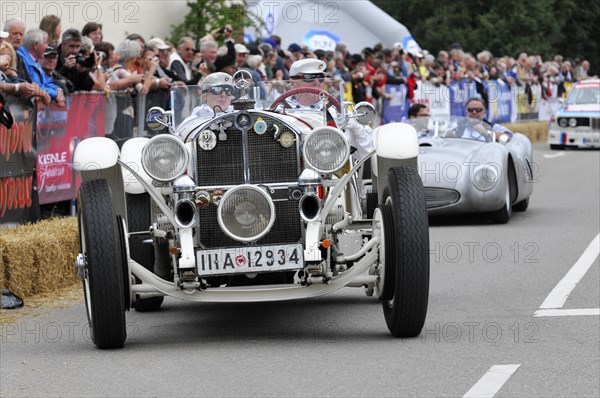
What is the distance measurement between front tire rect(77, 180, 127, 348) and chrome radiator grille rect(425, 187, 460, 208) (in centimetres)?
700

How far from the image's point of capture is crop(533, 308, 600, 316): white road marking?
8.52 m

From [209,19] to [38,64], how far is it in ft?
42.2

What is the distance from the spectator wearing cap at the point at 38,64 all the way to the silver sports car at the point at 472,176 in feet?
13.3

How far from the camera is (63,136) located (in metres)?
12.8

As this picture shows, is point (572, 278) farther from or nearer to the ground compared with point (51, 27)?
nearer to the ground

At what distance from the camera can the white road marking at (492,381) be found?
612cm

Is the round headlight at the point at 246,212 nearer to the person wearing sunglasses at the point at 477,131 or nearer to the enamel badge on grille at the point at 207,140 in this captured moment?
the enamel badge on grille at the point at 207,140

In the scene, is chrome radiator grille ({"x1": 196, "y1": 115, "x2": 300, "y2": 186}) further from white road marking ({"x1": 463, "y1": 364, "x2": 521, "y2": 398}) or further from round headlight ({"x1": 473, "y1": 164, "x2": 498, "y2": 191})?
round headlight ({"x1": 473, "y1": 164, "x2": 498, "y2": 191})

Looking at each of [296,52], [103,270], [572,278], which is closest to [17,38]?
[103,270]

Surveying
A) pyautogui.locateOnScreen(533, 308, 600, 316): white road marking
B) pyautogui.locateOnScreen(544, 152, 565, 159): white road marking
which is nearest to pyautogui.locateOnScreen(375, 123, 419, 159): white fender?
pyautogui.locateOnScreen(533, 308, 600, 316): white road marking

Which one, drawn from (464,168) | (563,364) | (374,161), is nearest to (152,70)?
(464,168)

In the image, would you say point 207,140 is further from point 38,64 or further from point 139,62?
point 139,62

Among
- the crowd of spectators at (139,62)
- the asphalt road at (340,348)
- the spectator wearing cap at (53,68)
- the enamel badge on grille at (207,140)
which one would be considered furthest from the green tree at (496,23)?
the enamel badge on grille at (207,140)

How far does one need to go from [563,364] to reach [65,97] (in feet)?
23.9
